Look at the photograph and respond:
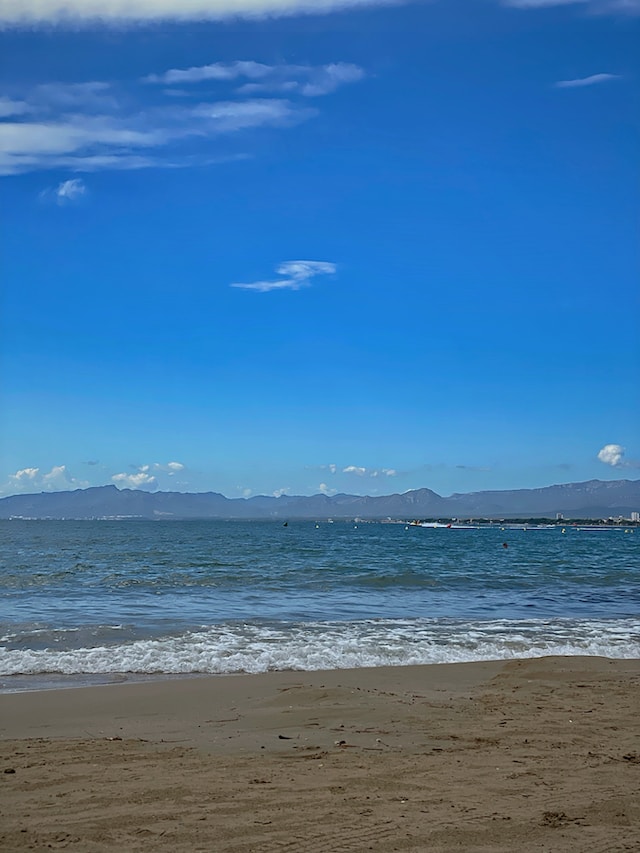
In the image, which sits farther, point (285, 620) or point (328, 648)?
point (285, 620)

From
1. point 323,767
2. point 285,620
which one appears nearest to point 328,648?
point 285,620

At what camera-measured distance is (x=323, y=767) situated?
→ 6336 mm

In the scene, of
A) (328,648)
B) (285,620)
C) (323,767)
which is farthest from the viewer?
(285,620)

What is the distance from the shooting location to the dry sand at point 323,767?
4867mm

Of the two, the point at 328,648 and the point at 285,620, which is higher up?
the point at 328,648

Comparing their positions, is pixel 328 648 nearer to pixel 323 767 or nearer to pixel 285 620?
pixel 285 620

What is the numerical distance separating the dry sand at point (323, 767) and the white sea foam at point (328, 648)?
1576 mm

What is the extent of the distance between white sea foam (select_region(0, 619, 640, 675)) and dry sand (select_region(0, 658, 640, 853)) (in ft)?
5.17

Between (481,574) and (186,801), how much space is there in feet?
94.1

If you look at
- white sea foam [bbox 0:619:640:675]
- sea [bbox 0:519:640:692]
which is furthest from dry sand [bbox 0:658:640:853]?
sea [bbox 0:519:640:692]

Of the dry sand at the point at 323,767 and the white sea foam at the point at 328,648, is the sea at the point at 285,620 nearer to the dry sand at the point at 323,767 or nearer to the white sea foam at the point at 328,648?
the white sea foam at the point at 328,648

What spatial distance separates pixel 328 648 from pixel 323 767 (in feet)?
22.1

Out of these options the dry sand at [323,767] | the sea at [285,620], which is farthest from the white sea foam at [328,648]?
the dry sand at [323,767]

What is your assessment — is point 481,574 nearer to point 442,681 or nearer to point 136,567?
point 136,567
